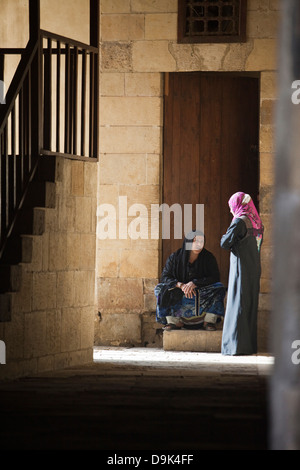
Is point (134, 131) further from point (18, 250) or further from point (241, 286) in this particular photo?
point (18, 250)

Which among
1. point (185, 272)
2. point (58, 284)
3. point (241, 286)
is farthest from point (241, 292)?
point (58, 284)

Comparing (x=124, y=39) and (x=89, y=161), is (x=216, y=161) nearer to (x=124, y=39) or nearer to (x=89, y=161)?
(x=124, y=39)

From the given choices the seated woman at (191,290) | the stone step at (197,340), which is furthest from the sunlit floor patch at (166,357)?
the seated woman at (191,290)

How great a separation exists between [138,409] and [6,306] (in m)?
1.93

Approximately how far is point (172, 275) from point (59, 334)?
249 centimetres

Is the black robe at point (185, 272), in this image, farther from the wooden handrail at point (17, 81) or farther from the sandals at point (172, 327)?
the wooden handrail at point (17, 81)

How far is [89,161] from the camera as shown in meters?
7.93

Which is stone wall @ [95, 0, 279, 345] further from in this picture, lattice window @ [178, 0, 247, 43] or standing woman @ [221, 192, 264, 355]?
standing woman @ [221, 192, 264, 355]

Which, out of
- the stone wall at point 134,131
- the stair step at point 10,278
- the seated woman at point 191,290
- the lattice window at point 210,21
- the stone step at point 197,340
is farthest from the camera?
the stone wall at point 134,131

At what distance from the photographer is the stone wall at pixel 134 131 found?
995 centimetres

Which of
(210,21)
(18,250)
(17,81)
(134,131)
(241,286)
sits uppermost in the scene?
(210,21)

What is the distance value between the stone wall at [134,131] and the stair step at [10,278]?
3485 millimetres

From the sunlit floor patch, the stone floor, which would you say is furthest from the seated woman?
the stone floor

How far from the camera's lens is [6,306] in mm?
6480
